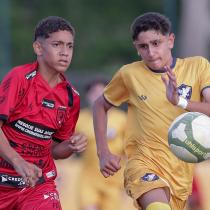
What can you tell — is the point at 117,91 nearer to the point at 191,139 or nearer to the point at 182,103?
the point at 182,103

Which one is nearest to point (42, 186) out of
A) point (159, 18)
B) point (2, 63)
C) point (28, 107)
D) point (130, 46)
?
point (28, 107)

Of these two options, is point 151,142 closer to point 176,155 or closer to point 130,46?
point 176,155

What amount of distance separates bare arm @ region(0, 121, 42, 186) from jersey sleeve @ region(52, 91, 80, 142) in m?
0.72

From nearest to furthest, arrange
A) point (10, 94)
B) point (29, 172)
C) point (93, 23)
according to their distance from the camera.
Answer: point (29, 172)
point (10, 94)
point (93, 23)

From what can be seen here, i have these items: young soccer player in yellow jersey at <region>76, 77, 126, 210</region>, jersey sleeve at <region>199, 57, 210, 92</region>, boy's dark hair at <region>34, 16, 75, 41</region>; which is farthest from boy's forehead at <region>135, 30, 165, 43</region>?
young soccer player in yellow jersey at <region>76, 77, 126, 210</region>

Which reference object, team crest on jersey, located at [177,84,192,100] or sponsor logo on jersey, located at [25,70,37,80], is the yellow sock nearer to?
team crest on jersey, located at [177,84,192,100]

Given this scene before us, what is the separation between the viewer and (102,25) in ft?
77.7

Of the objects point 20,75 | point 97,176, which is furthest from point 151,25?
point 97,176

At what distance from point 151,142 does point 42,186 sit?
105cm

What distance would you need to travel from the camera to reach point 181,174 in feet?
28.2

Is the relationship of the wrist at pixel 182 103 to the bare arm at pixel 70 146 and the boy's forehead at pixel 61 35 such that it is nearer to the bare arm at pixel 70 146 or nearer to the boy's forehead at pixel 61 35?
the bare arm at pixel 70 146

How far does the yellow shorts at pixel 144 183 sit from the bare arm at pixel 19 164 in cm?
120

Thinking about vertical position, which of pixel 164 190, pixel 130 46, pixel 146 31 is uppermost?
pixel 146 31

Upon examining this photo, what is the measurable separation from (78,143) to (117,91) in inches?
39.7
